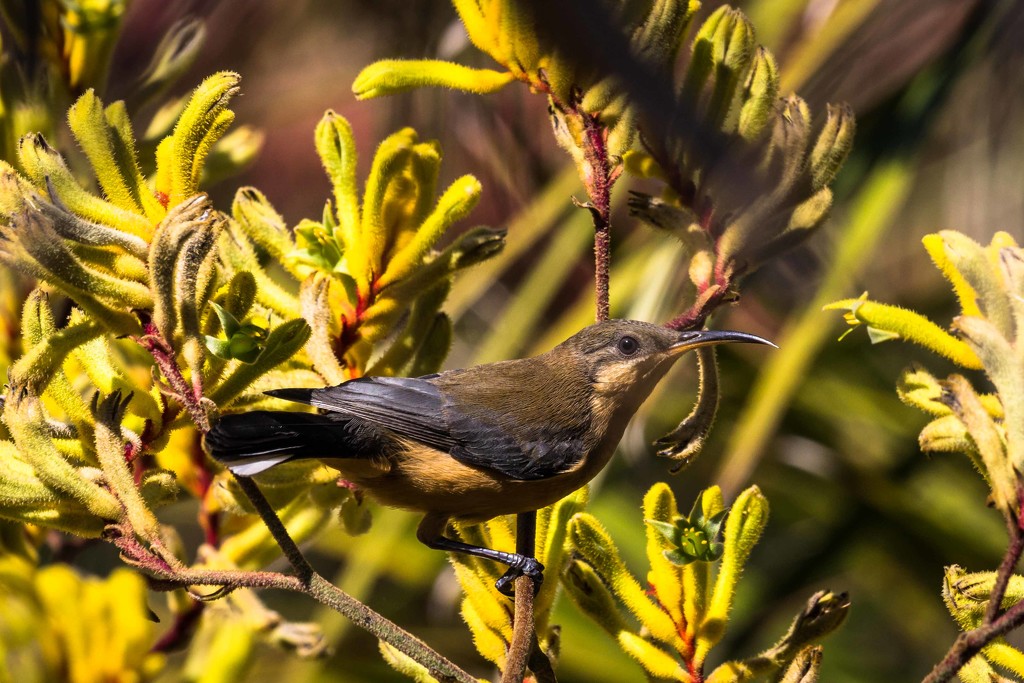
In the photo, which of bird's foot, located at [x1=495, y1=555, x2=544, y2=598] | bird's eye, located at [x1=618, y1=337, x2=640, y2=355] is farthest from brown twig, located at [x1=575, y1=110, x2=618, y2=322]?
bird's eye, located at [x1=618, y1=337, x2=640, y2=355]

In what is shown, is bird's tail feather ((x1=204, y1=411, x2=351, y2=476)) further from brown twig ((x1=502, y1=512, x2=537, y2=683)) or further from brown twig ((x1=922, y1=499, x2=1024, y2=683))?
brown twig ((x1=922, y1=499, x2=1024, y2=683))

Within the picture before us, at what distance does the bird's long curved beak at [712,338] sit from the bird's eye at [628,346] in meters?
0.12

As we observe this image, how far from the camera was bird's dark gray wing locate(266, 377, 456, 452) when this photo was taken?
95cm

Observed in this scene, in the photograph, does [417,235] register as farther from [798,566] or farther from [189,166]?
[798,566]

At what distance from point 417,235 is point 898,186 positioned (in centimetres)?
113

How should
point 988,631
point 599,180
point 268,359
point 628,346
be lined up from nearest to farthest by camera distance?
point 988,631, point 268,359, point 599,180, point 628,346

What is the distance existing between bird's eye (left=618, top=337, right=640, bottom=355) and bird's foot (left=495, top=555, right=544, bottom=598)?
0.38 m

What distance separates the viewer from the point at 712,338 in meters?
1.00

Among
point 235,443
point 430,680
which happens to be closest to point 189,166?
point 235,443

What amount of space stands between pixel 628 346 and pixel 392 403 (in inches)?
11.5

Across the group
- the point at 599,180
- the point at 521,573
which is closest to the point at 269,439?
the point at 521,573

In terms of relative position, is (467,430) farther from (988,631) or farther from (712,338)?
(988,631)

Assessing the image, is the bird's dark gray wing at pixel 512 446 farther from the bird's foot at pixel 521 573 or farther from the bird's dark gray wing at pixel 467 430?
the bird's foot at pixel 521 573

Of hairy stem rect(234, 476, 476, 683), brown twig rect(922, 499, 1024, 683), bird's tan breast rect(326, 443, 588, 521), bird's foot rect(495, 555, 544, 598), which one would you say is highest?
brown twig rect(922, 499, 1024, 683)
